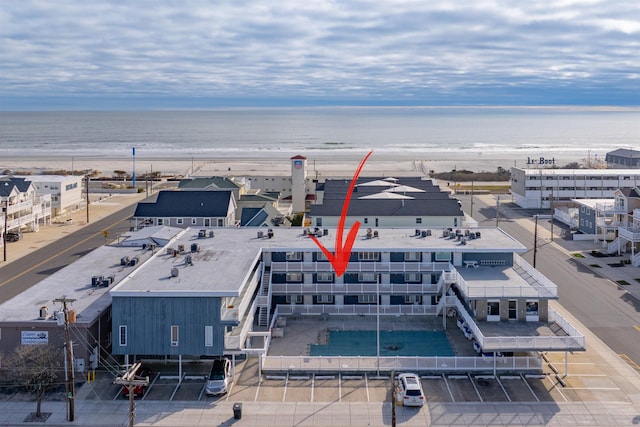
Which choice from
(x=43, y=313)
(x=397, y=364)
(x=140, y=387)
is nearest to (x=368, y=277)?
(x=397, y=364)

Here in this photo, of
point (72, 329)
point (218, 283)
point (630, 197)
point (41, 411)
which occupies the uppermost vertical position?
point (630, 197)

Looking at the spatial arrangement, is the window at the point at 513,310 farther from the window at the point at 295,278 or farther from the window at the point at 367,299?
the window at the point at 295,278

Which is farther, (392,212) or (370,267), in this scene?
(392,212)

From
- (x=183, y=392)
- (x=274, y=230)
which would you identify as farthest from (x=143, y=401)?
(x=274, y=230)

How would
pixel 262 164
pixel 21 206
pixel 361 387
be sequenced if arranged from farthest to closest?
pixel 262 164 < pixel 21 206 < pixel 361 387

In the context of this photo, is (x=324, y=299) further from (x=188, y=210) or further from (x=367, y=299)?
(x=188, y=210)

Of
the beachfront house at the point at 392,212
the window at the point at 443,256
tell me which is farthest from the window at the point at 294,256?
the beachfront house at the point at 392,212

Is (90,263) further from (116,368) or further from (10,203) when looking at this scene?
(10,203)
